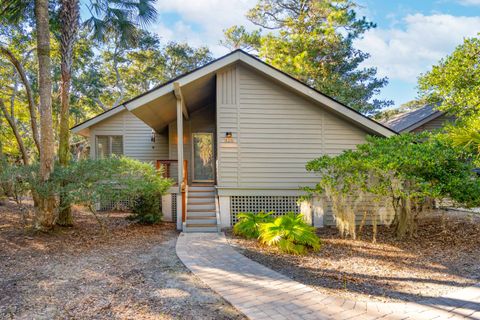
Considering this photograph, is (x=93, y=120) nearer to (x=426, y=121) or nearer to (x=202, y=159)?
(x=202, y=159)

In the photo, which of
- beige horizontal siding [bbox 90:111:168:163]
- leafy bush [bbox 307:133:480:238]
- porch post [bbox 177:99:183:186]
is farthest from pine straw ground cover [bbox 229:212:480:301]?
beige horizontal siding [bbox 90:111:168:163]

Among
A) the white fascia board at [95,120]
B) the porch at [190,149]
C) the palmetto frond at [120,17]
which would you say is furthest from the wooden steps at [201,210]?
the white fascia board at [95,120]

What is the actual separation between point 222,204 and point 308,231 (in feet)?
9.40

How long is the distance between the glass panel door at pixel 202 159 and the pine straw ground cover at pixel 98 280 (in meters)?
5.05

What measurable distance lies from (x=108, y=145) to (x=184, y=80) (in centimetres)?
736

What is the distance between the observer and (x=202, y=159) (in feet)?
38.6

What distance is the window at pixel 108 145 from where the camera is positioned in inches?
507

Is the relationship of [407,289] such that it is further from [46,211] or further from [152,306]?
[46,211]

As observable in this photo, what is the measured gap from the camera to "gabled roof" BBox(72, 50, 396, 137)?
7.30 metres

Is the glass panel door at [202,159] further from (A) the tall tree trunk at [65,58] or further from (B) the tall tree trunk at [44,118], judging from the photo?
(B) the tall tree trunk at [44,118]

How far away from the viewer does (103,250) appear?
Result: 220 inches

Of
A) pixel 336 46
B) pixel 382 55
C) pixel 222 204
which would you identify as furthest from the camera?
pixel 382 55

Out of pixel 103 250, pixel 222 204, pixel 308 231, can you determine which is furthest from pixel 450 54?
pixel 103 250

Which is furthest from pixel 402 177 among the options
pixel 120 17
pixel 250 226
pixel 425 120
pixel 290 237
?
pixel 425 120
